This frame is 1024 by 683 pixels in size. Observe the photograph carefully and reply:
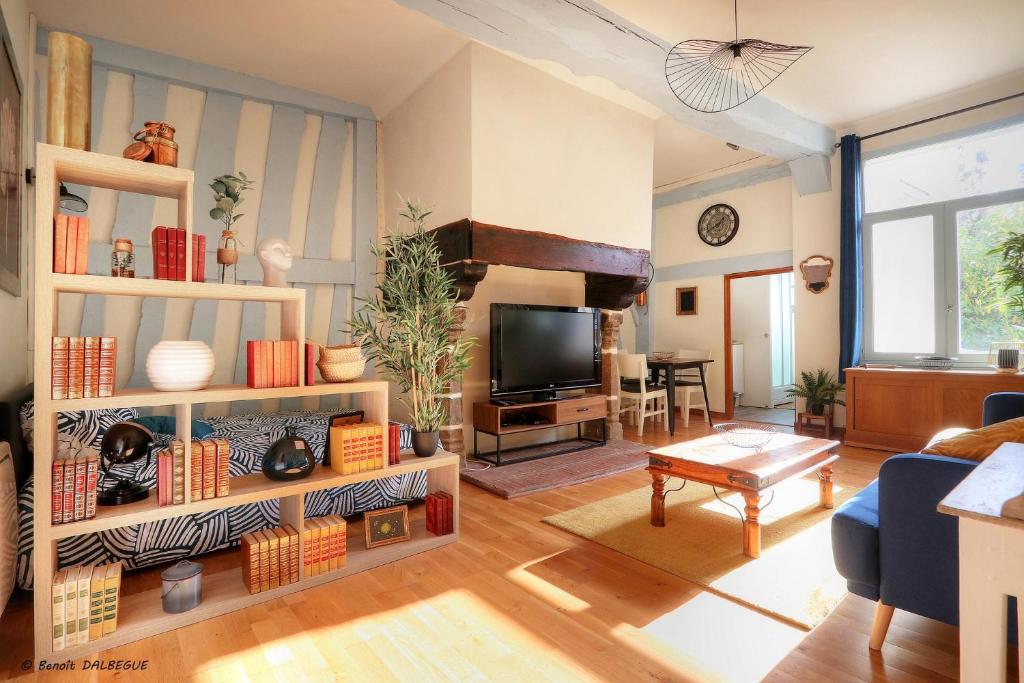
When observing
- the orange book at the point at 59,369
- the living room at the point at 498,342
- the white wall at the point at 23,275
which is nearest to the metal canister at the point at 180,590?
the living room at the point at 498,342

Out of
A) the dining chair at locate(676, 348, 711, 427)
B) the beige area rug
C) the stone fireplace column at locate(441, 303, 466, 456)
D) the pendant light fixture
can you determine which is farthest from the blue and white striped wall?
the dining chair at locate(676, 348, 711, 427)

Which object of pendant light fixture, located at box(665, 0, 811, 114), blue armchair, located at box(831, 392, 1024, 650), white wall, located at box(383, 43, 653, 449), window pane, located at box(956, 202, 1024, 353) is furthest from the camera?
window pane, located at box(956, 202, 1024, 353)

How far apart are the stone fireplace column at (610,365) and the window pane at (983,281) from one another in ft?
10.3

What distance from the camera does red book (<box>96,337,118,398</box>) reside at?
1813 millimetres

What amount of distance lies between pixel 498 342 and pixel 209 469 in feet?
8.37

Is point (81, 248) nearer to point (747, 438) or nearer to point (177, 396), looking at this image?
point (177, 396)

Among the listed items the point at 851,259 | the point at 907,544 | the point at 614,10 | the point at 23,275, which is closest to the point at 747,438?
the point at 907,544

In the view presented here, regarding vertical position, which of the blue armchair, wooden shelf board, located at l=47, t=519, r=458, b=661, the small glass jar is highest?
the small glass jar

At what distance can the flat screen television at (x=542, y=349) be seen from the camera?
4.29 meters

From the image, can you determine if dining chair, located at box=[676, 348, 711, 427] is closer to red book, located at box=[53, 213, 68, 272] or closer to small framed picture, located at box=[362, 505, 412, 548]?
small framed picture, located at box=[362, 505, 412, 548]

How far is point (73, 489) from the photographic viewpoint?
5.82 feet

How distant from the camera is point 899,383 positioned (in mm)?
4602

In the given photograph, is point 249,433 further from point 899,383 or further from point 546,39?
point 899,383

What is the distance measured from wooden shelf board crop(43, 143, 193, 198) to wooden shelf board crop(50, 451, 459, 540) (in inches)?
48.2
